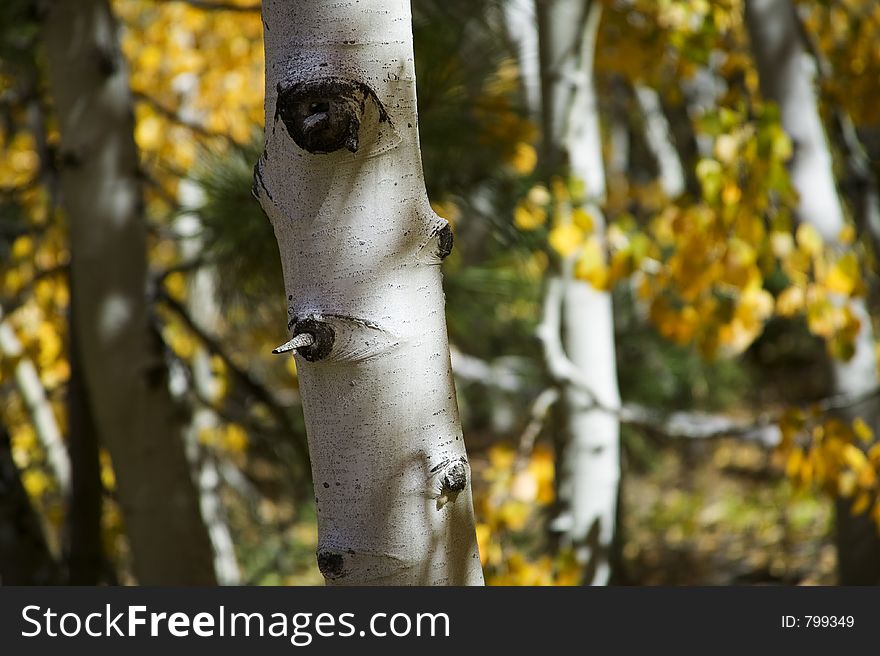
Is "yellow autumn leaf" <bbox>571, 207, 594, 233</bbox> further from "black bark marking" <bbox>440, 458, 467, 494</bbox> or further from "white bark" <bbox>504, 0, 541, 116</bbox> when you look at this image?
"black bark marking" <bbox>440, 458, 467, 494</bbox>

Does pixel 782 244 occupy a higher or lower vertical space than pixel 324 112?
higher

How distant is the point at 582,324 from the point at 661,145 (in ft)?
13.3

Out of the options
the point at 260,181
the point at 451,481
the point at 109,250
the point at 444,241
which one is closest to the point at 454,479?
the point at 451,481

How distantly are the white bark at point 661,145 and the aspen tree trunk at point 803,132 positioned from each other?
3.13 metres

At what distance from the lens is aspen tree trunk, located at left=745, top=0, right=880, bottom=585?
262cm

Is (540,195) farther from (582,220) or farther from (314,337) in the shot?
(314,337)

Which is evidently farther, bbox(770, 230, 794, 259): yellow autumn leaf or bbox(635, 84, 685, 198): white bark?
bbox(635, 84, 685, 198): white bark

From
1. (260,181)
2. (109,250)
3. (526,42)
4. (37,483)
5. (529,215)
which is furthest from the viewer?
(37,483)

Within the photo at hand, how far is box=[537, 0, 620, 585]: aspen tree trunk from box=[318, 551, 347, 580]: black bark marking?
5.31 ft

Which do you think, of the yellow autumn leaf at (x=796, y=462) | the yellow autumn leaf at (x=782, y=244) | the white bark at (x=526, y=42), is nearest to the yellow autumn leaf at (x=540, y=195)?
the white bark at (x=526, y=42)

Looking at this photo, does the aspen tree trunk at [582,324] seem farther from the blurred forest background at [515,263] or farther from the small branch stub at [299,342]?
the small branch stub at [299,342]

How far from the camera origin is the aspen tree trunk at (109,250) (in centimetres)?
206

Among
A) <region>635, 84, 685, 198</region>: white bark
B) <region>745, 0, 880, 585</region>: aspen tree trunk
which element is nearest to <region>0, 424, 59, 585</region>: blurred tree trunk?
<region>745, 0, 880, 585</region>: aspen tree trunk

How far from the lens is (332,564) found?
1.01m
